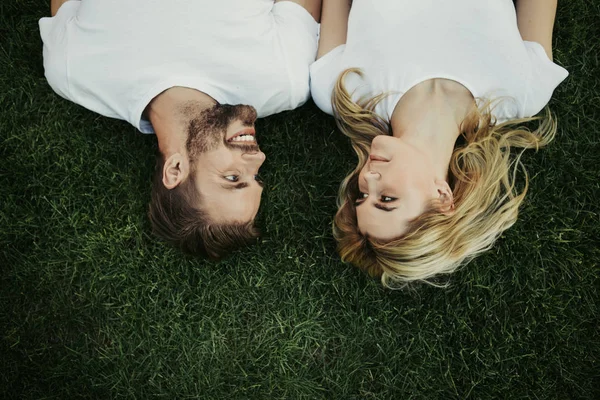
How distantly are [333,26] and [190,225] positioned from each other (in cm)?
142

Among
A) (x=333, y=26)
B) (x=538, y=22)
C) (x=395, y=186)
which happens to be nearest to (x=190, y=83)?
(x=333, y=26)

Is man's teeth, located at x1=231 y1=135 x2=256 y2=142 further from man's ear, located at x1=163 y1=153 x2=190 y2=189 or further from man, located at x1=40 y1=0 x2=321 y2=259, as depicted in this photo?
man's ear, located at x1=163 y1=153 x2=190 y2=189

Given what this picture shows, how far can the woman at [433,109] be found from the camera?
261 centimetres

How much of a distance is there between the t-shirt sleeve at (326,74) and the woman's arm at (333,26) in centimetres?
5

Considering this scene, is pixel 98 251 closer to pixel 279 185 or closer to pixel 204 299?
pixel 204 299

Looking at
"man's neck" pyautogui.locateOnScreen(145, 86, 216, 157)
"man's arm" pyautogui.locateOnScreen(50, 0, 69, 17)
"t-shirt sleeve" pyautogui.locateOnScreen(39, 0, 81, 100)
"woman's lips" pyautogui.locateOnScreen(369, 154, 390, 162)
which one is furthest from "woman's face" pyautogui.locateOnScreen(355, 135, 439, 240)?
"man's arm" pyautogui.locateOnScreen(50, 0, 69, 17)

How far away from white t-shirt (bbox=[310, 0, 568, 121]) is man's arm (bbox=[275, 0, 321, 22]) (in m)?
0.35

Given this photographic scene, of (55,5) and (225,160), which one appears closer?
(225,160)

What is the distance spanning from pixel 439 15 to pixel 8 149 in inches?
112

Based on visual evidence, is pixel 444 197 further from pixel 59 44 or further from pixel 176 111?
pixel 59 44

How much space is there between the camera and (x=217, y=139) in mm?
2672

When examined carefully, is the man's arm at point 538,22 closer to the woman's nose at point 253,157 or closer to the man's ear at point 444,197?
the man's ear at point 444,197

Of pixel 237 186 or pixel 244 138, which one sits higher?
pixel 244 138

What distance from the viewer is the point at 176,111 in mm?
2744
